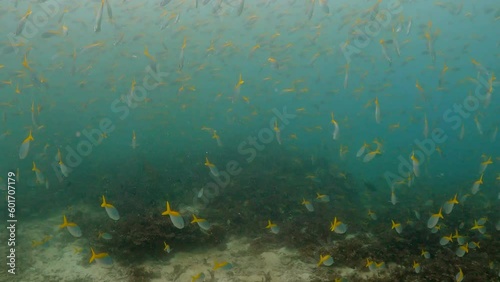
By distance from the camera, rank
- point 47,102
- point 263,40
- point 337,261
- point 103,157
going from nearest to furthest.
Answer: point 337,261 < point 263,40 < point 103,157 < point 47,102

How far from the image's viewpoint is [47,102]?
24266 millimetres

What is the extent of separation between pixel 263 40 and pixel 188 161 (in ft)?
23.0

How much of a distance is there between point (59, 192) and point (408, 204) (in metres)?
12.9

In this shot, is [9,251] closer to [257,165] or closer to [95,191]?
[95,191]

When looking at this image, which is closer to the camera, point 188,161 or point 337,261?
point 337,261

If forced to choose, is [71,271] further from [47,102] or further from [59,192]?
[47,102]

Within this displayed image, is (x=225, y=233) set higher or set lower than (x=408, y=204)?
higher

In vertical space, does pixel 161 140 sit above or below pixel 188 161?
below

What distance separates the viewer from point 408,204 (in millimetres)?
11586

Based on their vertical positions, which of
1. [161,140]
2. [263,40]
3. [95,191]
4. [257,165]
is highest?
[263,40]

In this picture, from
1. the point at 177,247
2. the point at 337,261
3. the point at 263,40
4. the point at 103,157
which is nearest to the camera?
the point at 337,261

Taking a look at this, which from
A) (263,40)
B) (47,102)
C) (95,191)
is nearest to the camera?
(95,191)

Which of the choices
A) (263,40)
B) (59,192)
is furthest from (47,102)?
(263,40)

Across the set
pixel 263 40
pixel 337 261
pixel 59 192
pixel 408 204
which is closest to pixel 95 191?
pixel 59 192
